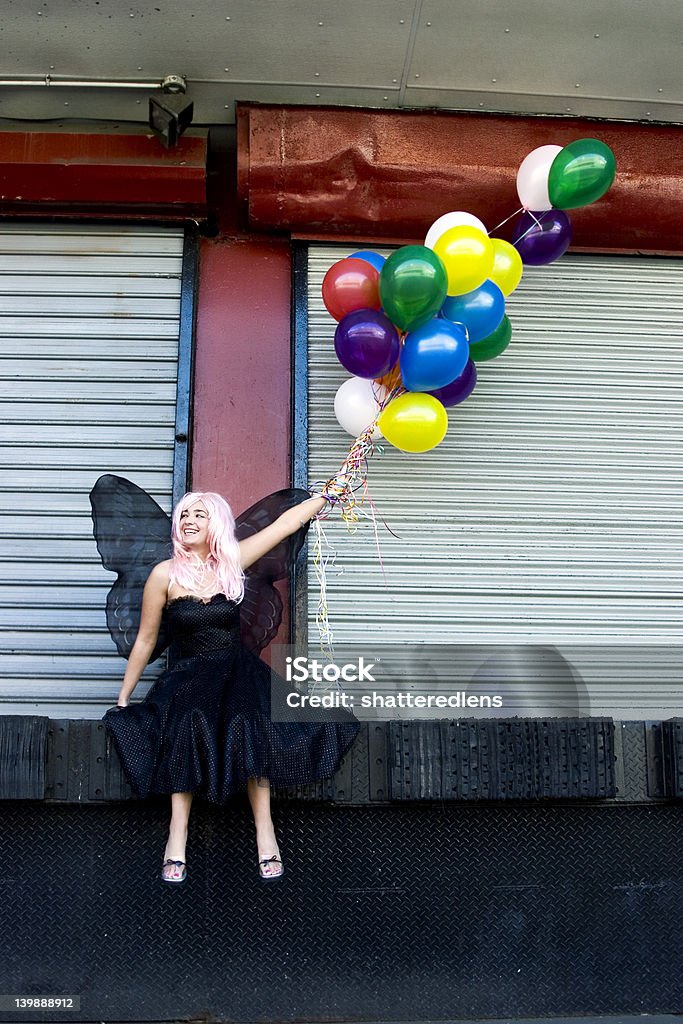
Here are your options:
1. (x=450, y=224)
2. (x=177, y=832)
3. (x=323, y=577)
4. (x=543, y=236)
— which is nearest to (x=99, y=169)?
(x=450, y=224)

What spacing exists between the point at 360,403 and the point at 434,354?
49 cm

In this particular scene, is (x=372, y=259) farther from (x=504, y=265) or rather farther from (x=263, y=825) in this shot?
(x=263, y=825)

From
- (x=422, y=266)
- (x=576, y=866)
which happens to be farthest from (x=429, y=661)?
(x=422, y=266)

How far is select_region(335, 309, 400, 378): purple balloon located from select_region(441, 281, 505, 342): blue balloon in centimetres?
27

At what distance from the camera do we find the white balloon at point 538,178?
4664 millimetres

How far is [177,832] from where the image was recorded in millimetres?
3904

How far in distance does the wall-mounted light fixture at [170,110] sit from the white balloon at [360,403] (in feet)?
5.46

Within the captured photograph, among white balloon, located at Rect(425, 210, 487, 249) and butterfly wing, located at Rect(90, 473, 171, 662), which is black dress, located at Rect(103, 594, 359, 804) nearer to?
butterfly wing, located at Rect(90, 473, 171, 662)

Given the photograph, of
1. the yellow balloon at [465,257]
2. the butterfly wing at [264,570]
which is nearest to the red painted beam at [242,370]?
the butterfly wing at [264,570]

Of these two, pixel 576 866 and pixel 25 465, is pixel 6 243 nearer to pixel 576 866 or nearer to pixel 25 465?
pixel 25 465

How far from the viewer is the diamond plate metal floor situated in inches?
162

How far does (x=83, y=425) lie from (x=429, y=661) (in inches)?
81.7

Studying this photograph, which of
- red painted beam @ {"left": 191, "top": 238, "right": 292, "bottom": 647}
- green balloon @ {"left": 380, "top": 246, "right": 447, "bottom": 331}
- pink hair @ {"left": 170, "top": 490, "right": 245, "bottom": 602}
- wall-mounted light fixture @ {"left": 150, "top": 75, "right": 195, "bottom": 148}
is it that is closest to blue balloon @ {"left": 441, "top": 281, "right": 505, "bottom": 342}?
green balloon @ {"left": 380, "top": 246, "right": 447, "bottom": 331}

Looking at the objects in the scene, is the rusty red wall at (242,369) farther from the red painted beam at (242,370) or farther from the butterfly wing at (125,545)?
the butterfly wing at (125,545)
